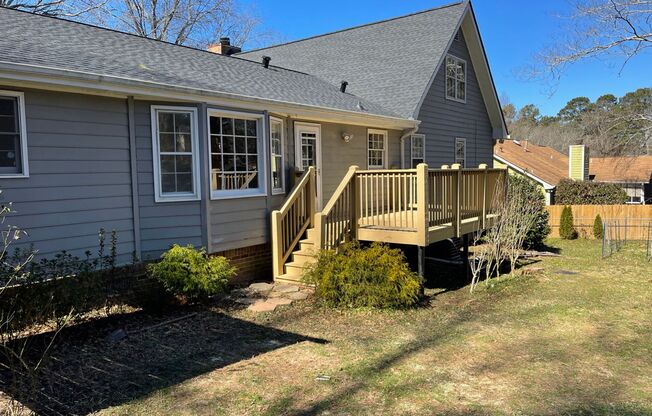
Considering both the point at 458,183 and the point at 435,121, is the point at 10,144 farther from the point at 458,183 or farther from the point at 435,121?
the point at 435,121

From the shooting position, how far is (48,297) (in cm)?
504

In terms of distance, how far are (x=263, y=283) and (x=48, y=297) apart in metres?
3.79

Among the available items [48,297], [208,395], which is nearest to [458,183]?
[208,395]

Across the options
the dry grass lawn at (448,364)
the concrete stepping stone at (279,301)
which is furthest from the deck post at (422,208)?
the concrete stepping stone at (279,301)

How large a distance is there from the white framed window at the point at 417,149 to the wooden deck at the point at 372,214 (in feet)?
13.3

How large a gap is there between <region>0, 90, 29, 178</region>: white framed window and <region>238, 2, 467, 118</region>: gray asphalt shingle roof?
29.4 ft

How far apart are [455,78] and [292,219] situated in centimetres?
872

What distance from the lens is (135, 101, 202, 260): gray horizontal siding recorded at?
686cm

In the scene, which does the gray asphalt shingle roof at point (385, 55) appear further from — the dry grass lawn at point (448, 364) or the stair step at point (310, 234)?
the dry grass lawn at point (448, 364)

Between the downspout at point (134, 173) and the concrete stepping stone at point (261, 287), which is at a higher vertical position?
the downspout at point (134, 173)

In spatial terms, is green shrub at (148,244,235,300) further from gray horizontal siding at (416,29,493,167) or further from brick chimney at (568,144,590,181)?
brick chimney at (568,144,590,181)

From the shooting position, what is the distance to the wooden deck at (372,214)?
26.1 ft

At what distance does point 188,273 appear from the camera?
6.56 metres

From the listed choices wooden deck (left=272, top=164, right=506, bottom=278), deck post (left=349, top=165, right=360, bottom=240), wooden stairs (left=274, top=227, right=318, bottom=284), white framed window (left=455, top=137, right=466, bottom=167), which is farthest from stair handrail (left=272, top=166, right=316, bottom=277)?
white framed window (left=455, top=137, right=466, bottom=167)
